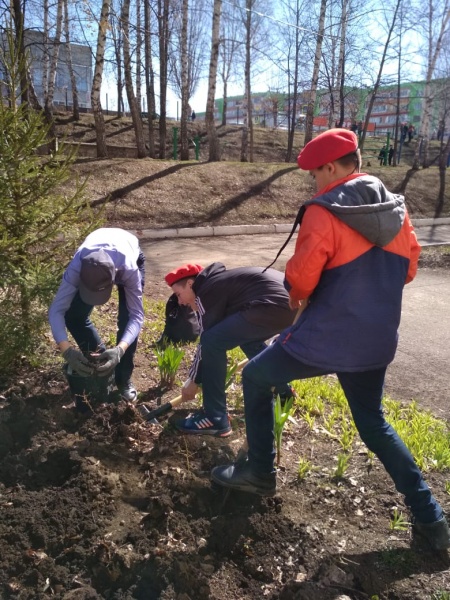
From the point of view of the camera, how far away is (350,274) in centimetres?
197

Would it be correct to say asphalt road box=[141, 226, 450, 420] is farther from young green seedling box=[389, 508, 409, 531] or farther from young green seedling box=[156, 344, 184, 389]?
young green seedling box=[156, 344, 184, 389]

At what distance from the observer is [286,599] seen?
1.97m

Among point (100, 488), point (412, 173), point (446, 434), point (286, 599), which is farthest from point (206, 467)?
point (412, 173)

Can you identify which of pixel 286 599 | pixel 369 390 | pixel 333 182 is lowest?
pixel 286 599

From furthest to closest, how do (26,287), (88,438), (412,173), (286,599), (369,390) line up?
(412,173)
(26,287)
(88,438)
(369,390)
(286,599)

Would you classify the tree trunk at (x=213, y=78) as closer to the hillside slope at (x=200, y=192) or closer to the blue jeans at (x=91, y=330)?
the hillside slope at (x=200, y=192)

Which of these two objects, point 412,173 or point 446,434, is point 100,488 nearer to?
point 446,434

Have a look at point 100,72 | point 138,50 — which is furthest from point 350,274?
point 138,50

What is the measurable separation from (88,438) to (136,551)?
95 cm

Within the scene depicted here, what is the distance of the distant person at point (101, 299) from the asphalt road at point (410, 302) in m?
2.09

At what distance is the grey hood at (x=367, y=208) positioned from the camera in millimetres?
1909

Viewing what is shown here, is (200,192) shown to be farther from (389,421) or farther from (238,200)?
(389,421)

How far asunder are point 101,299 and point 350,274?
4.88 feet

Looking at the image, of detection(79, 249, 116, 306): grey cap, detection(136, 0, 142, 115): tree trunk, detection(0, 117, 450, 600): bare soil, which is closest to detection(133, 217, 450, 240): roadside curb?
detection(136, 0, 142, 115): tree trunk
